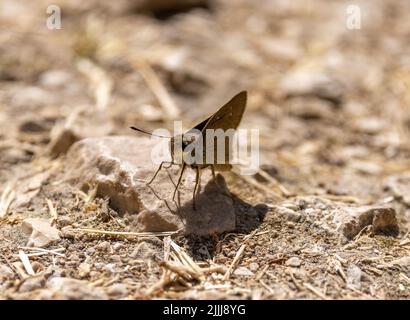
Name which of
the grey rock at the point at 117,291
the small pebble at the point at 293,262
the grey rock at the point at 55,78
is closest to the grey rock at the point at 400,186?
the small pebble at the point at 293,262

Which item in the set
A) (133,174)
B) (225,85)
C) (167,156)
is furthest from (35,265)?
(225,85)

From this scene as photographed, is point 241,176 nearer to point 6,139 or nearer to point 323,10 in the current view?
point 6,139

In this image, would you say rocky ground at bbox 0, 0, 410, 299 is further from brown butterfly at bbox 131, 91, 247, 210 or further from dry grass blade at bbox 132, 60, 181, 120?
brown butterfly at bbox 131, 91, 247, 210

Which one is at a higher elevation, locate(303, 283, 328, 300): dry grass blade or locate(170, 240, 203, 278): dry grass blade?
locate(170, 240, 203, 278): dry grass blade

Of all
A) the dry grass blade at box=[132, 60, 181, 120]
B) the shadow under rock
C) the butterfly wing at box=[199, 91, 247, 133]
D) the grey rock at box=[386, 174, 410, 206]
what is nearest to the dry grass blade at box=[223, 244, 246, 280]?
the shadow under rock

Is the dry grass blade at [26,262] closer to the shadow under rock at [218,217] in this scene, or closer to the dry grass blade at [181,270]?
the dry grass blade at [181,270]
